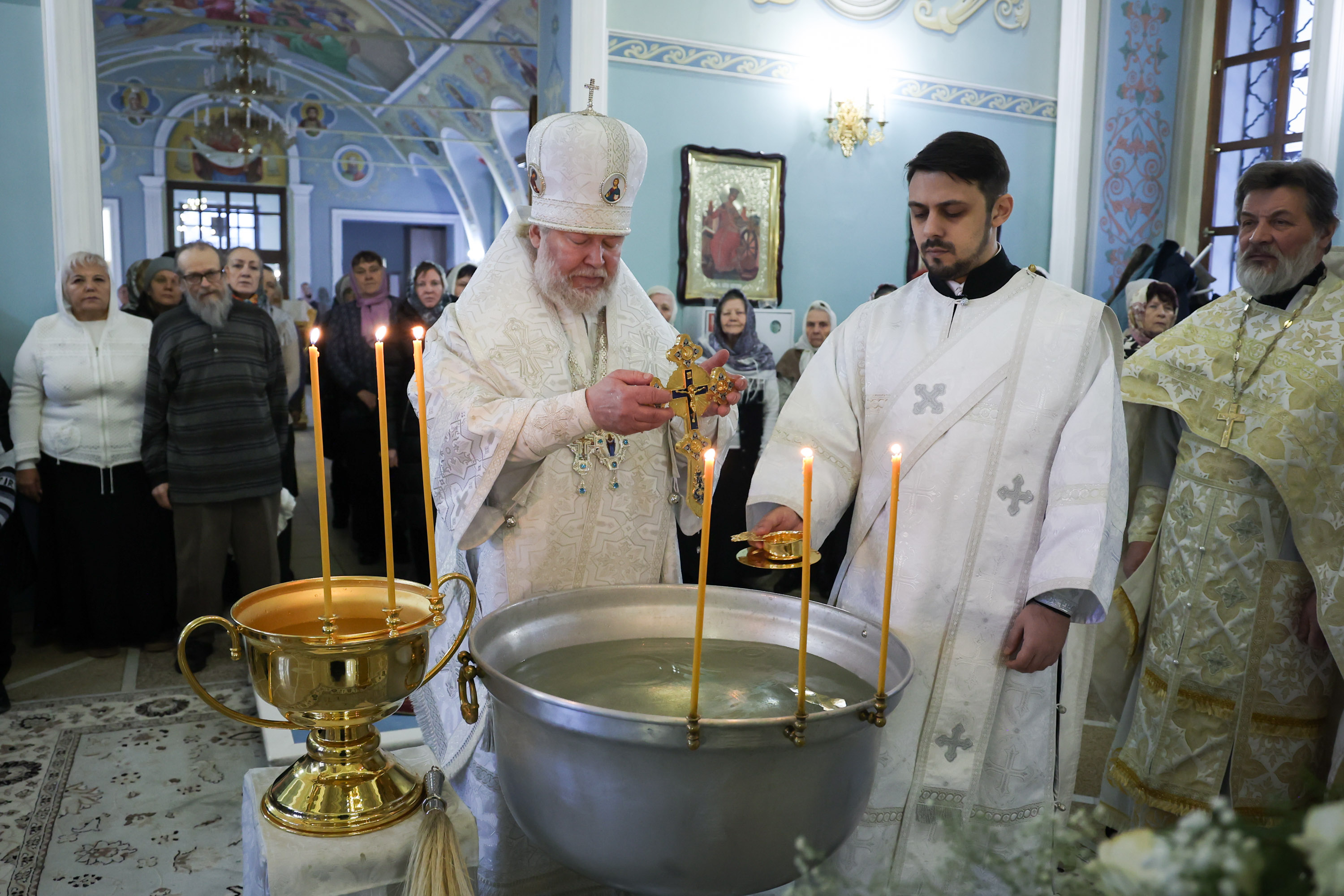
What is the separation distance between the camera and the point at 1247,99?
688 centimetres

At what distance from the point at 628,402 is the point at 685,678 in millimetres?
511

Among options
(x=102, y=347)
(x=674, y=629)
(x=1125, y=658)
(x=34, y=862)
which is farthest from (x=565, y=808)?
(x=102, y=347)

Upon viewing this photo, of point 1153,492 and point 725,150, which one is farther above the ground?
point 725,150

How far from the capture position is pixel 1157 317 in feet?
17.2

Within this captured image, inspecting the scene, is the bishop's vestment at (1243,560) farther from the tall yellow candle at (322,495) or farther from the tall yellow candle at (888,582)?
the tall yellow candle at (322,495)

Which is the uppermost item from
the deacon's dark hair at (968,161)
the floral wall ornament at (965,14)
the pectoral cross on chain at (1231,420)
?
the floral wall ornament at (965,14)

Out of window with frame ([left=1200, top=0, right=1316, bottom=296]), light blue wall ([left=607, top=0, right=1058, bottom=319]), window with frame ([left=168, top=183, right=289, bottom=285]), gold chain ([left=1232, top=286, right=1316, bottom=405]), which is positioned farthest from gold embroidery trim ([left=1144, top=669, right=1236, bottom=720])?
window with frame ([left=168, top=183, right=289, bottom=285])

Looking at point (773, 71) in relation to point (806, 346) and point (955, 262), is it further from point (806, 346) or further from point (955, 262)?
point (955, 262)

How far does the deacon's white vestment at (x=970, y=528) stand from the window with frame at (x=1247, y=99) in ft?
17.7

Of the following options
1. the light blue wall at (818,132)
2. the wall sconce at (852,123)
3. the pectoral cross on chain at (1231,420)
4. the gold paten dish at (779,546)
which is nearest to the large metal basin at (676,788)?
the gold paten dish at (779,546)

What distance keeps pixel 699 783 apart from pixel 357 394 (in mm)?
4770

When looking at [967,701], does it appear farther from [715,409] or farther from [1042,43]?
[1042,43]

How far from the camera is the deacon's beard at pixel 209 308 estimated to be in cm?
414

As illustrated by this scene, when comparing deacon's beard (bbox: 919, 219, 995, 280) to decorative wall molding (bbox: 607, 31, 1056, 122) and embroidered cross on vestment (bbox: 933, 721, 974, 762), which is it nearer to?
embroidered cross on vestment (bbox: 933, 721, 974, 762)
